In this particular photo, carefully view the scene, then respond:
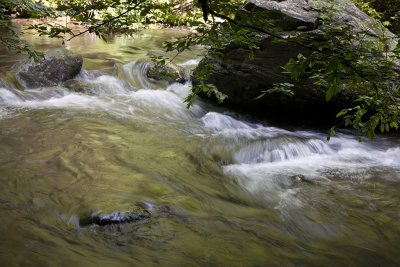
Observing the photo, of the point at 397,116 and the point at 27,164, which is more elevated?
the point at 397,116

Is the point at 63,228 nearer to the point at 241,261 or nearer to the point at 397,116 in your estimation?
the point at 241,261

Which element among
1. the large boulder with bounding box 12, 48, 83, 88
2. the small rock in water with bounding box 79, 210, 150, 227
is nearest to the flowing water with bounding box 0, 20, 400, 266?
the small rock in water with bounding box 79, 210, 150, 227

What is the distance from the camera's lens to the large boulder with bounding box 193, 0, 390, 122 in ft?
19.3

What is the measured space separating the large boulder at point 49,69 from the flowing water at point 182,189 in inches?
18.2

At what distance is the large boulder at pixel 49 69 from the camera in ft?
23.3

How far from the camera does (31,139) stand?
427 centimetres

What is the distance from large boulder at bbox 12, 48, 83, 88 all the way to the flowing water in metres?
0.46

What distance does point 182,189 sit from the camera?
345 cm

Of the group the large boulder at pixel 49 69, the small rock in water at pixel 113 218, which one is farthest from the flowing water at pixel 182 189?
the large boulder at pixel 49 69

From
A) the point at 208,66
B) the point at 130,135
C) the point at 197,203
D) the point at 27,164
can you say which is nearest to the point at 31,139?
the point at 27,164

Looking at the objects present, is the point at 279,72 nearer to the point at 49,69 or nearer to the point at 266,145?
the point at 266,145

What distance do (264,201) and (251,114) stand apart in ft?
12.6

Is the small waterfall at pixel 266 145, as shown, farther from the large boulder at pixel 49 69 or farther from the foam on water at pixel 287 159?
the large boulder at pixel 49 69

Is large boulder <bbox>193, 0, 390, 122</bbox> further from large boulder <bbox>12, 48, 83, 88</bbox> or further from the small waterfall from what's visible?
large boulder <bbox>12, 48, 83, 88</bbox>
